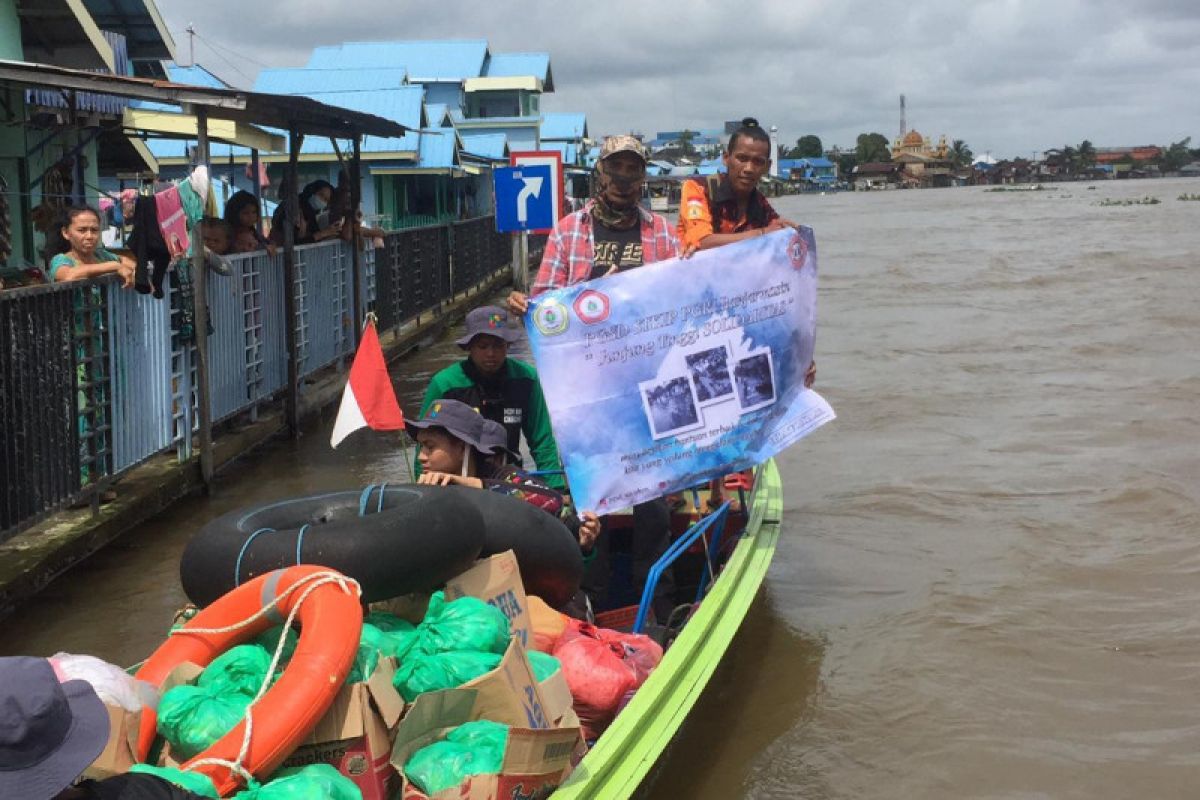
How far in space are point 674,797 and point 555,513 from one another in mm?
1347

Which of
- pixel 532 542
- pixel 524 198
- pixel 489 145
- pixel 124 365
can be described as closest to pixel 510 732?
pixel 532 542

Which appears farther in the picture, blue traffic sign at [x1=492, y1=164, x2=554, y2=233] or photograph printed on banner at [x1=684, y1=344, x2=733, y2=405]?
blue traffic sign at [x1=492, y1=164, x2=554, y2=233]

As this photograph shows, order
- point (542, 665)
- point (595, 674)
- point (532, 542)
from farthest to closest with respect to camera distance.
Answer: point (532, 542)
point (595, 674)
point (542, 665)

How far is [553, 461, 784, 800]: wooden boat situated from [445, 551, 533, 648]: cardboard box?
1.62 feet

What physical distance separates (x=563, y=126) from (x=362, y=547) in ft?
203

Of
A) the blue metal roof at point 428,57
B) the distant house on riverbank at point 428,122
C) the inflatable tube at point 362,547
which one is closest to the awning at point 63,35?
the distant house on riverbank at point 428,122

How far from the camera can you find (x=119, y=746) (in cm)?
344

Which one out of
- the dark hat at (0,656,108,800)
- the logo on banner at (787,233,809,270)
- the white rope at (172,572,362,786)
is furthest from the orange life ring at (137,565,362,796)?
the logo on banner at (787,233,809,270)

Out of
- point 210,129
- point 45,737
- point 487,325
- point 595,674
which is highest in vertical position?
point 210,129

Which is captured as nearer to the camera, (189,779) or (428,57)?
(189,779)

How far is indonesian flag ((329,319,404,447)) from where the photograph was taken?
6039 millimetres

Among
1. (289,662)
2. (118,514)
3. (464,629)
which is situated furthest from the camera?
(118,514)

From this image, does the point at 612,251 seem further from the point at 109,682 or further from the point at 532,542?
the point at 109,682

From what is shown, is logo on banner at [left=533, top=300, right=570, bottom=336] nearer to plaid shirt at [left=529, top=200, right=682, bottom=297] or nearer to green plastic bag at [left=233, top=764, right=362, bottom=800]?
plaid shirt at [left=529, top=200, right=682, bottom=297]
